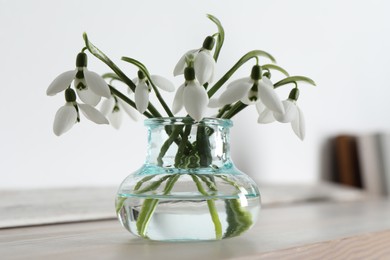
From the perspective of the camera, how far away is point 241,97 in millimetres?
683

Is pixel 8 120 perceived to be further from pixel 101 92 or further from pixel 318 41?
pixel 318 41

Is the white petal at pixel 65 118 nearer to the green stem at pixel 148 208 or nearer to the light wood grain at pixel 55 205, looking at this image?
the green stem at pixel 148 208

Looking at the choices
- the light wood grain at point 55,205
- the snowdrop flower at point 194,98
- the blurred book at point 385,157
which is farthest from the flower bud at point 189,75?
the blurred book at point 385,157

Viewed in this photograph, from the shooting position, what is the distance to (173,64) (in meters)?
1.35

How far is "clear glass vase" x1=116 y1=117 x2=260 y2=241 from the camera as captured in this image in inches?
26.8

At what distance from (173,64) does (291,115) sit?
643 mm

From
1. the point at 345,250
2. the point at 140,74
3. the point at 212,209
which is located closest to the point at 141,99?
the point at 140,74

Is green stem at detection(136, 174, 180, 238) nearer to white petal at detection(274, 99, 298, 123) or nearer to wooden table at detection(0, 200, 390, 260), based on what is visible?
wooden table at detection(0, 200, 390, 260)

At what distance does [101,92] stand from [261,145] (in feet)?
3.15

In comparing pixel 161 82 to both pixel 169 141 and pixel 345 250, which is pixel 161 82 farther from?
pixel 345 250

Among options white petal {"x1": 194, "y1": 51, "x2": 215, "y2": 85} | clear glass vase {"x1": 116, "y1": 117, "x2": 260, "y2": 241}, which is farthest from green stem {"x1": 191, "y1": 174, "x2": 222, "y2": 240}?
white petal {"x1": 194, "y1": 51, "x2": 215, "y2": 85}

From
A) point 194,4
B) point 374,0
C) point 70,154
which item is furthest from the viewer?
point 374,0

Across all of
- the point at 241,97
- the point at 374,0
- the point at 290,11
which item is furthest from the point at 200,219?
the point at 374,0

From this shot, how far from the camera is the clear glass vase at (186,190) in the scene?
68 cm
